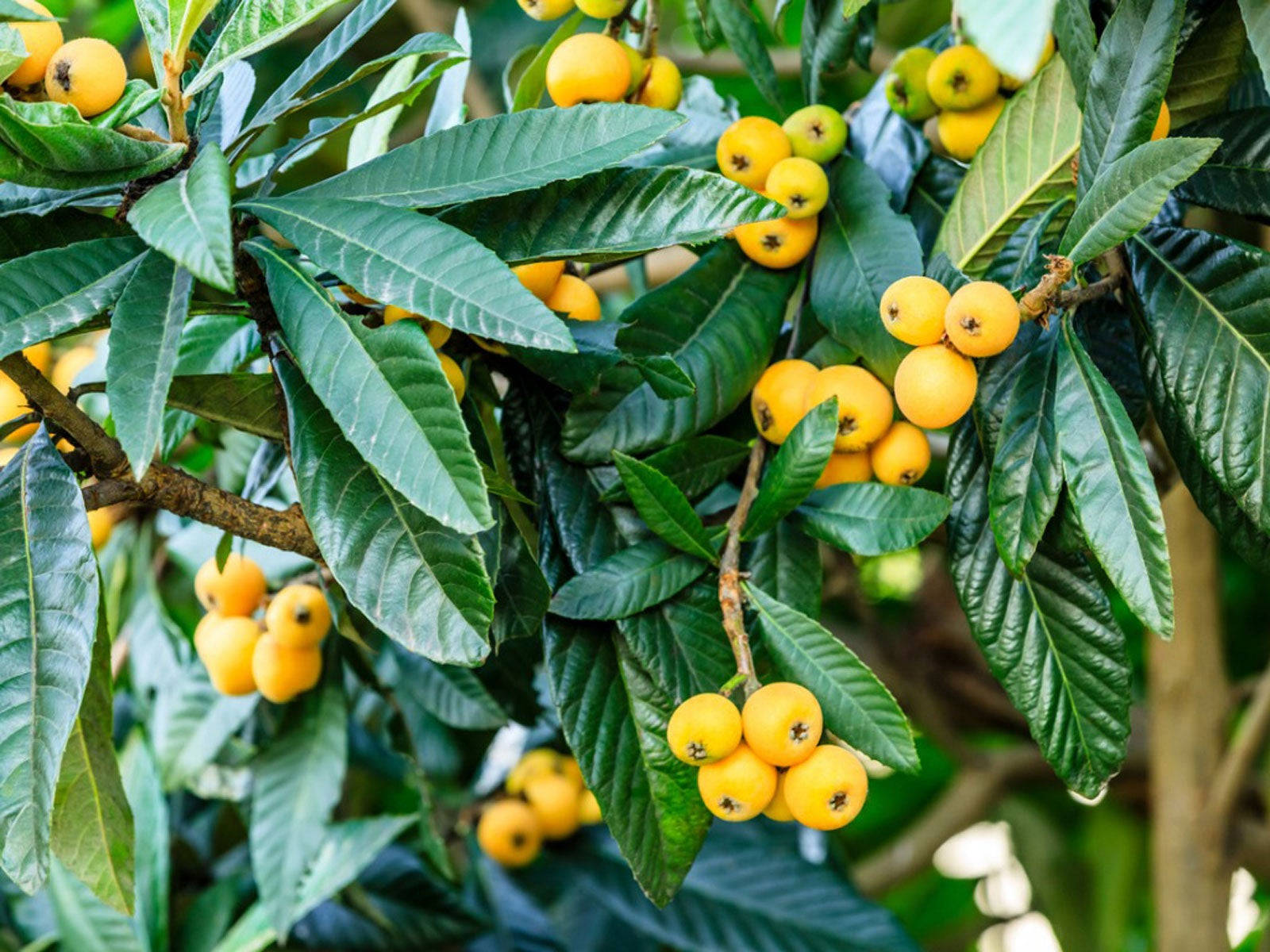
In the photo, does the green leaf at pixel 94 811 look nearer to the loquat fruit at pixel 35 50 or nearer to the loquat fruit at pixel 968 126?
the loquat fruit at pixel 35 50

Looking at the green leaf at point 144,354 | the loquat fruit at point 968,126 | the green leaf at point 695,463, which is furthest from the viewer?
the loquat fruit at point 968,126

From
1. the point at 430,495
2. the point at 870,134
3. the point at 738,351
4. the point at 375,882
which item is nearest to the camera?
the point at 430,495

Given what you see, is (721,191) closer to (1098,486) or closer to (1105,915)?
(1098,486)

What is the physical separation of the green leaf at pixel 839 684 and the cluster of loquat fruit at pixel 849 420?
11 centimetres

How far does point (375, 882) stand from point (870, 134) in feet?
2.96

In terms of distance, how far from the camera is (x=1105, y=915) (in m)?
1.85

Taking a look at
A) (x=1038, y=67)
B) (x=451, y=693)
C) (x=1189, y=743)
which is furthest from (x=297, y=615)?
(x=1189, y=743)

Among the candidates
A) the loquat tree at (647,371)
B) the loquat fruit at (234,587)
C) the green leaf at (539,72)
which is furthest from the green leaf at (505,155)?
the loquat fruit at (234,587)

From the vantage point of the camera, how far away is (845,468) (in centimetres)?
77

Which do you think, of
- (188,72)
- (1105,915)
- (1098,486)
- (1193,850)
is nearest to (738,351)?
(1098,486)

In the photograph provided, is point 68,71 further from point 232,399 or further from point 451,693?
point 451,693

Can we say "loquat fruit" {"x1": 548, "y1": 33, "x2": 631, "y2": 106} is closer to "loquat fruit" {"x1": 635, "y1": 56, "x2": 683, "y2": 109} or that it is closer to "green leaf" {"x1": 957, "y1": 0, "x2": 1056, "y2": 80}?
"loquat fruit" {"x1": 635, "y1": 56, "x2": 683, "y2": 109}

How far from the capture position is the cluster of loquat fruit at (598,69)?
31.2 inches

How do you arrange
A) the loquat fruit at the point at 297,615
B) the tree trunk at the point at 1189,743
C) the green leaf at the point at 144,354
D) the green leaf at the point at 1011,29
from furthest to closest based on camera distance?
the tree trunk at the point at 1189,743 < the loquat fruit at the point at 297,615 < the green leaf at the point at 144,354 < the green leaf at the point at 1011,29
